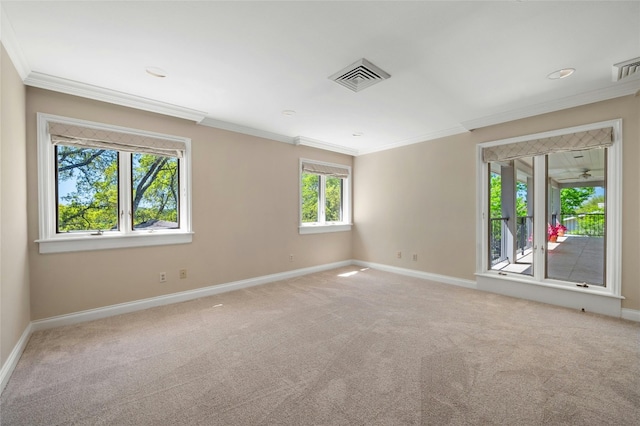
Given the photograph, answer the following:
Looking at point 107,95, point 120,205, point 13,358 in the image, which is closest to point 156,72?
point 107,95

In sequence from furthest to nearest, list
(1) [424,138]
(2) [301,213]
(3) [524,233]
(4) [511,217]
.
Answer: (2) [301,213] < (1) [424,138] < (4) [511,217] < (3) [524,233]

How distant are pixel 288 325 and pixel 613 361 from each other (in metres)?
2.75

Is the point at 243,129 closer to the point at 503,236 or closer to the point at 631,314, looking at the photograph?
the point at 503,236

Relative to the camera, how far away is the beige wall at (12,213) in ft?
6.63

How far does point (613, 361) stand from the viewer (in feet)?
7.14

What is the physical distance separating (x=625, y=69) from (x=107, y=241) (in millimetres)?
5521

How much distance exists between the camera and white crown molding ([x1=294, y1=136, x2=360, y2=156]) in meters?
4.91

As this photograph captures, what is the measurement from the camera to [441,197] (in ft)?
15.1

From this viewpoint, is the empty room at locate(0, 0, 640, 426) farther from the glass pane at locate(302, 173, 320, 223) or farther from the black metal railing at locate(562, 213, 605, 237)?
the glass pane at locate(302, 173, 320, 223)

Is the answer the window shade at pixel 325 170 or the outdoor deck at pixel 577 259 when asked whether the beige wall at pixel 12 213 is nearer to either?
the window shade at pixel 325 170

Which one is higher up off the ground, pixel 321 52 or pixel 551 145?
pixel 321 52

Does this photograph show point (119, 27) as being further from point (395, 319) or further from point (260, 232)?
point (395, 319)

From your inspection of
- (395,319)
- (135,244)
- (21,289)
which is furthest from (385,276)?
(21,289)

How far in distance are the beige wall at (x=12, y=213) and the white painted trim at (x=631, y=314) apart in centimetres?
564
